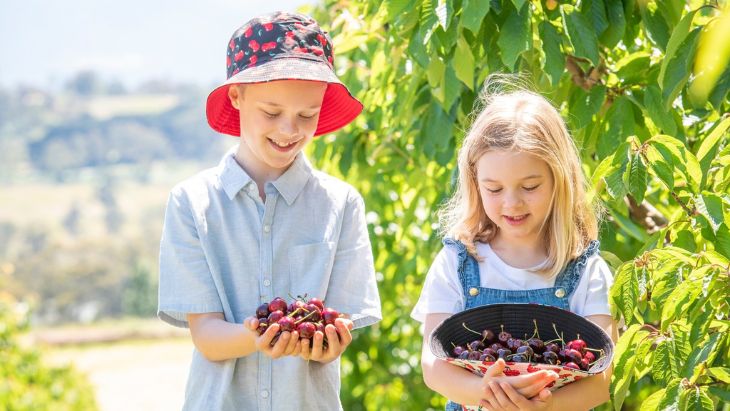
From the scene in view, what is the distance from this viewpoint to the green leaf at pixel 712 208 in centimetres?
188

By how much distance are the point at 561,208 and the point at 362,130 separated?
5.55 ft

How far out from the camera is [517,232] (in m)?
2.17

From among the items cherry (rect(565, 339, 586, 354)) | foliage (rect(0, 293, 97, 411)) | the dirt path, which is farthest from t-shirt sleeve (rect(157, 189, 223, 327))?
the dirt path

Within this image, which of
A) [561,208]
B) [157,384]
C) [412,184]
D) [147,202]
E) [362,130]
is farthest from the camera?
[147,202]

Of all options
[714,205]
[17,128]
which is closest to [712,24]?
[714,205]

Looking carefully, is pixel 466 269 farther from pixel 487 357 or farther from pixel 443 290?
pixel 487 357

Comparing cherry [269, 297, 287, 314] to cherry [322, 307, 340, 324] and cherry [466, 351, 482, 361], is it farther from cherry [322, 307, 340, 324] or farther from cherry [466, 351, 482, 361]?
cherry [466, 351, 482, 361]

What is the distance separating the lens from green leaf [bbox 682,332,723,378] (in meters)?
1.88

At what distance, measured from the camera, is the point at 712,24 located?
6.73 feet

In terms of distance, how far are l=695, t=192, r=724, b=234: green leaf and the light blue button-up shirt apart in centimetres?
78

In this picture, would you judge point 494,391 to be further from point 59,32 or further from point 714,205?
point 59,32

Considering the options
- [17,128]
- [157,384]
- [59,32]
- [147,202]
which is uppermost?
[59,32]

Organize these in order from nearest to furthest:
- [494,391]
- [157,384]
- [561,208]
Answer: [494,391], [561,208], [157,384]

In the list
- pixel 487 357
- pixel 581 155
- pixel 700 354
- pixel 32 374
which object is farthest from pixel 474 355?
pixel 32 374
